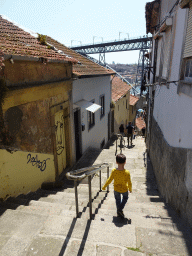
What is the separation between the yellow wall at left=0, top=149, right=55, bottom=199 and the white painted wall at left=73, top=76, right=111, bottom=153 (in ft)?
9.82

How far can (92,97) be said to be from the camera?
936 centimetres

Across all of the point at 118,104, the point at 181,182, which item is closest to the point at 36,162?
the point at 181,182

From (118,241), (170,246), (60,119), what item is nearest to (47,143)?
(60,119)

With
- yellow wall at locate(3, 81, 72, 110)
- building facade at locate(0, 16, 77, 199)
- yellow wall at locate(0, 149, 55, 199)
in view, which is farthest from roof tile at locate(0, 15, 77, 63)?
yellow wall at locate(0, 149, 55, 199)

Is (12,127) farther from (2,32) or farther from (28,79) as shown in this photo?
(2,32)

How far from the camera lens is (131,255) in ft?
7.59

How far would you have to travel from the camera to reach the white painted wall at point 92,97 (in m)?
7.77

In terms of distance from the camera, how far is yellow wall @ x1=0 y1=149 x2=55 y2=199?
12.2 feet

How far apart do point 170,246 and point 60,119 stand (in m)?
4.86

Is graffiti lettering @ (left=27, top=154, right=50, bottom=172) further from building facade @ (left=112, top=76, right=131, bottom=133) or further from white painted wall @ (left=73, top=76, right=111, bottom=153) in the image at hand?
building facade @ (left=112, top=76, right=131, bottom=133)

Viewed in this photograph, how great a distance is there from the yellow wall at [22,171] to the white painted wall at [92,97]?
2993mm

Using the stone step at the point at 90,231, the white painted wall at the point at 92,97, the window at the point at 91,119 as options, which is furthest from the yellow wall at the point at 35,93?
the window at the point at 91,119

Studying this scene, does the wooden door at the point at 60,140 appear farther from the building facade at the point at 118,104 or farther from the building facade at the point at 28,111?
the building facade at the point at 118,104

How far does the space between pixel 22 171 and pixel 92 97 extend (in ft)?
19.2
